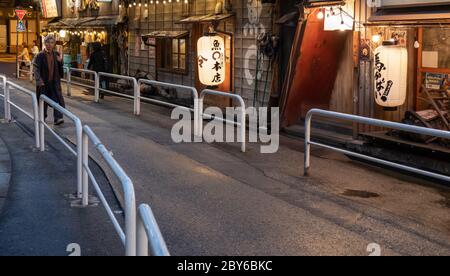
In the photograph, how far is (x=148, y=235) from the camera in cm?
389

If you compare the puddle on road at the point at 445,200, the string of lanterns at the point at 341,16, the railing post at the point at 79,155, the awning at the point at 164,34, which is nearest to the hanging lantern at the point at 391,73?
the string of lanterns at the point at 341,16

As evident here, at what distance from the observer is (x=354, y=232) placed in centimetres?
766

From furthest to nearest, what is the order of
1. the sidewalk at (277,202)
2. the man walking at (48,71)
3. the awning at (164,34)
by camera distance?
the awning at (164,34) → the man walking at (48,71) → the sidewalk at (277,202)

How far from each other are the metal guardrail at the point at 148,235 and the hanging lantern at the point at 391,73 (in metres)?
8.25

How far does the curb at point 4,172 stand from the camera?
9146 millimetres

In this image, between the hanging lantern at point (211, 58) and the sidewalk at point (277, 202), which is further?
the hanging lantern at point (211, 58)

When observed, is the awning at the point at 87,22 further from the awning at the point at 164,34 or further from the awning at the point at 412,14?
the awning at the point at 412,14

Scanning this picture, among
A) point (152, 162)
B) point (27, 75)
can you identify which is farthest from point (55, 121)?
point (27, 75)

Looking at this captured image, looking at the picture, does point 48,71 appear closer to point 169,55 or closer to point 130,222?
point 169,55

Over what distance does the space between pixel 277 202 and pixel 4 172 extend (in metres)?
4.62

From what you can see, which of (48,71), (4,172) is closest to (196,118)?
(48,71)

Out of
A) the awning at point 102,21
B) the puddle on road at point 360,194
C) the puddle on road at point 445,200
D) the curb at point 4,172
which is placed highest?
the awning at point 102,21

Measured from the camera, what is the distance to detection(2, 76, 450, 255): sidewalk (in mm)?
7250
